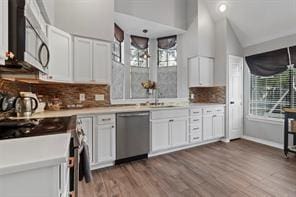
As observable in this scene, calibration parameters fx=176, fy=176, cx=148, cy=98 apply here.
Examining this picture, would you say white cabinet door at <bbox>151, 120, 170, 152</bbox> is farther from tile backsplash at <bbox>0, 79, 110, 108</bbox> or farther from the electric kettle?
the electric kettle

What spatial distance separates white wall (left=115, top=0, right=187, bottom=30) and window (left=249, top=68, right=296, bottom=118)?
2434 mm

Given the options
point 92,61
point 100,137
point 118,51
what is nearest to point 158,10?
point 118,51

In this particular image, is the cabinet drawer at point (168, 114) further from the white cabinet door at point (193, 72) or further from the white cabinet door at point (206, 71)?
the white cabinet door at point (206, 71)

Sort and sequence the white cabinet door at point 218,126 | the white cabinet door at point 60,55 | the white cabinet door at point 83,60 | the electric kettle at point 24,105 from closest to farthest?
1. the electric kettle at point 24,105
2. the white cabinet door at point 60,55
3. the white cabinet door at point 83,60
4. the white cabinet door at point 218,126

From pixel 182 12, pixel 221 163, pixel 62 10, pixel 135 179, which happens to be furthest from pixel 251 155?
pixel 62 10

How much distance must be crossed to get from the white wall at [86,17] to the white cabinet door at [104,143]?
159 cm

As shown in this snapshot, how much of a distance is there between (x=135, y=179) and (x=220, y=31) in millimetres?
4111

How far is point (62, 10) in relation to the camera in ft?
9.12

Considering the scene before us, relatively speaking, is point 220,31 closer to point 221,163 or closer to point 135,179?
point 221,163

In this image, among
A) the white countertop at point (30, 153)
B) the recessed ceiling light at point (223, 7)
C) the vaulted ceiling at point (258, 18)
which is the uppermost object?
the recessed ceiling light at point (223, 7)

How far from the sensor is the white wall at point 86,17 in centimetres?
279

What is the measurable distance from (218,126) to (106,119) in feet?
9.51

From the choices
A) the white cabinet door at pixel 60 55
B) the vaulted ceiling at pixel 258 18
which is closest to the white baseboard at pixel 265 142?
the vaulted ceiling at pixel 258 18

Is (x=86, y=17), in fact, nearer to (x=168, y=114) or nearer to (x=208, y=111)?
(x=168, y=114)
